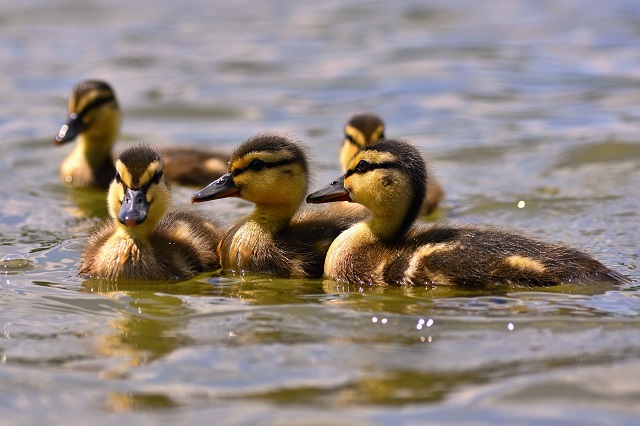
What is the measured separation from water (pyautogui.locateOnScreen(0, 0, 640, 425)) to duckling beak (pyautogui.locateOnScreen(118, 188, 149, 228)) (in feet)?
1.26

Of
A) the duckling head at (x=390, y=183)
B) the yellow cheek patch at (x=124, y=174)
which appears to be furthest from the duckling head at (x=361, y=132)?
the yellow cheek patch at (x=124, y=174)

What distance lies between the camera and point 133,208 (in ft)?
21.2

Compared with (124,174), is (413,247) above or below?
below

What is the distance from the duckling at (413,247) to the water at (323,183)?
0.37ft

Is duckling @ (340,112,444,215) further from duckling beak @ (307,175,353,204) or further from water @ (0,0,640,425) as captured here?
duckling beak @ (307,175,353,204)

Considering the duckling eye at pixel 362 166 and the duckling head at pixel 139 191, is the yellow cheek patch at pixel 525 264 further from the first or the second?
the duckling head at pixel 139 191

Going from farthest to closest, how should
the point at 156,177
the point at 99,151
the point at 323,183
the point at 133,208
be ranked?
the point at 99,151, the point at 323,183, the point at 156,177, the point at 133,208

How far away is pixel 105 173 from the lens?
33.2 feet

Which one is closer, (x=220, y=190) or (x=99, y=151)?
(x=220, y=190)

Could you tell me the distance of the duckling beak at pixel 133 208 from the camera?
21.0 ft

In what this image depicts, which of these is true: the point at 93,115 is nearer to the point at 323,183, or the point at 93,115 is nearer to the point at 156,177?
the point at 323,183

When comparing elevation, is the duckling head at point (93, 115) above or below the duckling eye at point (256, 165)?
above

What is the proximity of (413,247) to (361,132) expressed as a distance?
2630mm

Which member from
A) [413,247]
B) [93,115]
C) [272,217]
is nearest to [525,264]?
[413,247]
